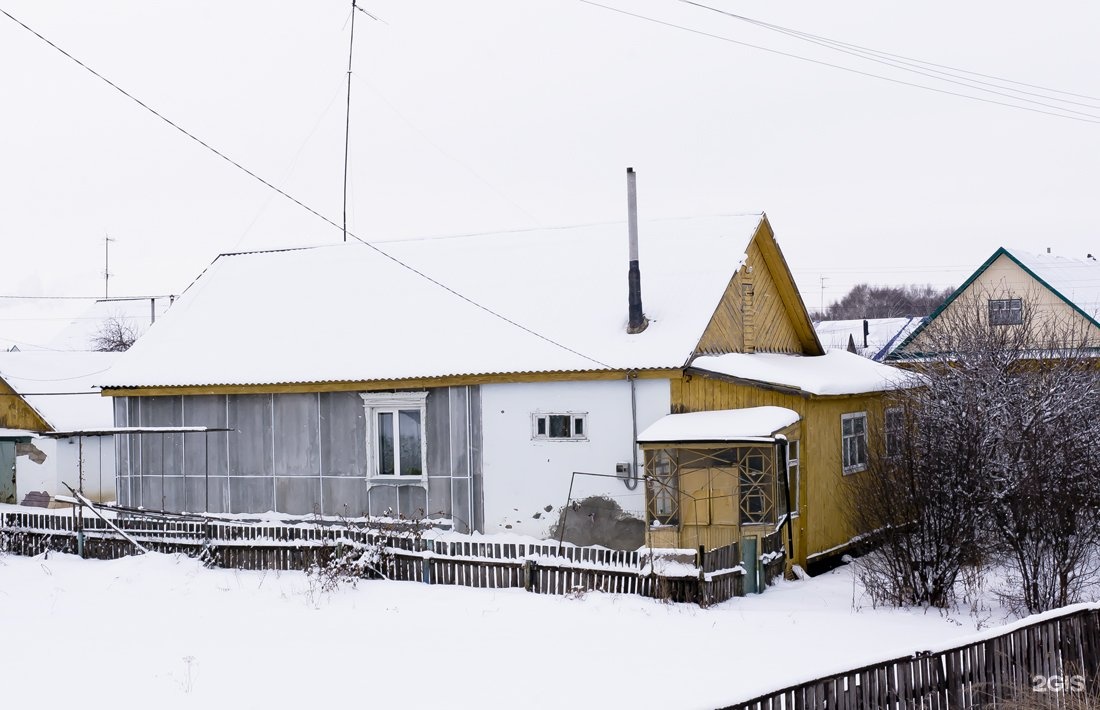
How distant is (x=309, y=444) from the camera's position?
20.8 meters

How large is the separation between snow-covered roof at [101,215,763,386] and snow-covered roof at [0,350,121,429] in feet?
26.5

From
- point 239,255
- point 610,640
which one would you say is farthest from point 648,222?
point 610,640

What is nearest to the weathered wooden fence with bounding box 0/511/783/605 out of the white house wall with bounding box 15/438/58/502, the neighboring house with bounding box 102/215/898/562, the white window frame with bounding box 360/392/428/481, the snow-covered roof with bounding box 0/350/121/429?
the neighboring house with bounding box 102/215/898/562

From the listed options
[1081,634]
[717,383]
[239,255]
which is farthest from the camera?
[239,255]

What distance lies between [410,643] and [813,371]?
10.5 m

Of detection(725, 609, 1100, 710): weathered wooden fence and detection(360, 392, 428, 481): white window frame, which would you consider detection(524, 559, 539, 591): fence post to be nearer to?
detection(360, 392, 428, 481): white window frame

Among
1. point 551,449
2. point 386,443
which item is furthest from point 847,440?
point 386,443

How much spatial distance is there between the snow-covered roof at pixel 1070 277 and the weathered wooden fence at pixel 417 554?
82.8ft

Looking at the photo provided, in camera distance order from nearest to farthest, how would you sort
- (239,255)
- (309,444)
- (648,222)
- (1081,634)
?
(1081,634), (309,444), (648,222), (239,255)

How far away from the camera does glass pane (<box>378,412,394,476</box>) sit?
2031 cm

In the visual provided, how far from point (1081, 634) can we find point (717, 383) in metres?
8.30

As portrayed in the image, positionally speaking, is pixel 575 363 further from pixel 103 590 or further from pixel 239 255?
pixel 239 255

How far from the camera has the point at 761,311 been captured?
21.3 m

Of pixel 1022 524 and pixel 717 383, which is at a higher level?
pixel 717 383
